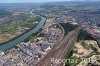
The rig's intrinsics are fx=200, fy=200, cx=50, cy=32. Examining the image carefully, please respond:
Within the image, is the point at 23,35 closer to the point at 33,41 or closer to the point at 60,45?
the point at 33,41

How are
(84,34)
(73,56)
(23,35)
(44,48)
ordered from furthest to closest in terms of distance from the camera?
1. (23,35)
2. (84,34)
3. (44,48)
4. (73,56)

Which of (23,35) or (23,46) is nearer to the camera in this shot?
(23,46)

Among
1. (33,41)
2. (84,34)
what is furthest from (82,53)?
(33,41)

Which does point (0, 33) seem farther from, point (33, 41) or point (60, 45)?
point (60, 45)

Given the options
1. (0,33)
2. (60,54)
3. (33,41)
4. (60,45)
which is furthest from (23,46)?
(0,33)

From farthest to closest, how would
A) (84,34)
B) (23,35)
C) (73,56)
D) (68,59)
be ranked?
(23,35) < (84,34) < (73,56) < (68,59)

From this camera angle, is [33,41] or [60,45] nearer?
[60,45]

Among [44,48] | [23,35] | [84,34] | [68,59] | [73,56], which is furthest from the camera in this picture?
[23,35]

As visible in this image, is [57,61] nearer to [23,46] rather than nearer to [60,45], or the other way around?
[60,45]

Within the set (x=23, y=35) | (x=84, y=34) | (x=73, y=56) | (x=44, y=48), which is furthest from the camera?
(x=23, y=35)
